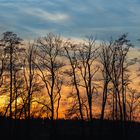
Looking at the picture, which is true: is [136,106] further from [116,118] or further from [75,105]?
[75,105]

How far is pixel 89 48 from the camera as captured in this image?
202 ft

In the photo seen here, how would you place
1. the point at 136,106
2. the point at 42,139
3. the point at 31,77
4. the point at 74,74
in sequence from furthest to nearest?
the point at 42,139 → the point at 136,106 → the point at 31,77 → the point at 74,74

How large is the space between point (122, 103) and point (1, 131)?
1768 cm

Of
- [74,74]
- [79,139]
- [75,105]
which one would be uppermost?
[74,74]

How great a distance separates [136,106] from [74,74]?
23.9 metres

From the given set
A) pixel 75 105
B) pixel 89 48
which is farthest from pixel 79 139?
pixel 89 48

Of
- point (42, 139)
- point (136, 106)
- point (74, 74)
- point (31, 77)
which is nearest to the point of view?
point (74, 74)

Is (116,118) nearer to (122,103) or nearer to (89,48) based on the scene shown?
(122,103)

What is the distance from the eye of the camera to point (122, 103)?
63344 mm

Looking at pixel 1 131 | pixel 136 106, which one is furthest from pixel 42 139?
pixel 1 131

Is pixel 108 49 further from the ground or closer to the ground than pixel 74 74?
further from the ground

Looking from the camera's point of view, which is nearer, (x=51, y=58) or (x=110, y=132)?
(x=51, y=58)

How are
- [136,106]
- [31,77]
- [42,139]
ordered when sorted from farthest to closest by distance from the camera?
[42,139], [136,106], [31,77]

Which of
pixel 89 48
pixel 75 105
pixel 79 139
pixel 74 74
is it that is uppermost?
pixel 89 48
